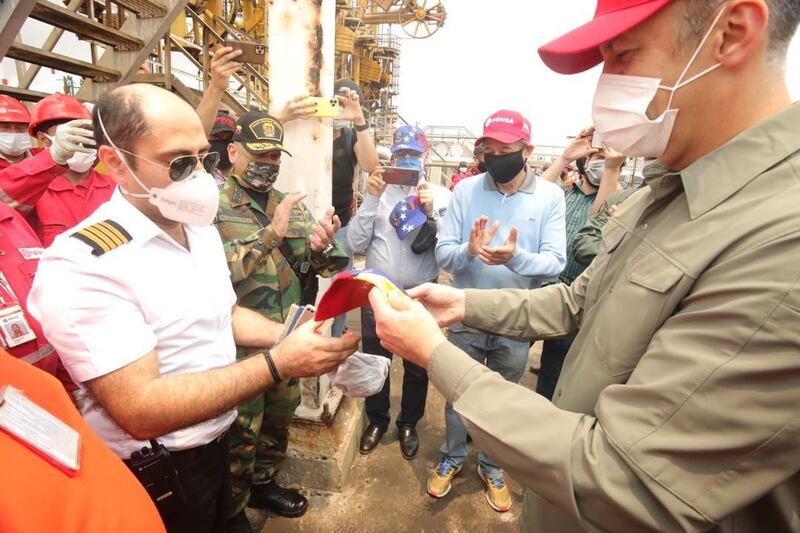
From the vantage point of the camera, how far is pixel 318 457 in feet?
9.32

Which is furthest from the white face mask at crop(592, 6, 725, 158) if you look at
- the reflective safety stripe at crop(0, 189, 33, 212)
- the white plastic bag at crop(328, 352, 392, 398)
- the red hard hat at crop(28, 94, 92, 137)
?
the red hard hat at crop(28, 94, 92, 137)

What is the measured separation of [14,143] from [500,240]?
12.4 feet

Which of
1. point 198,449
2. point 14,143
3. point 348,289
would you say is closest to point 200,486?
point 198,449

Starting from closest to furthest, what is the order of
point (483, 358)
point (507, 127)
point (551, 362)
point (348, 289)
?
point (348, 289)
point (507, 127)
point (483, 358)
point (551, 362)

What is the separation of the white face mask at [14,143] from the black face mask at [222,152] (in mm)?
1392

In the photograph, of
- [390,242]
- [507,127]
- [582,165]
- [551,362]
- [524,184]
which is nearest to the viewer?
A: [507,127]

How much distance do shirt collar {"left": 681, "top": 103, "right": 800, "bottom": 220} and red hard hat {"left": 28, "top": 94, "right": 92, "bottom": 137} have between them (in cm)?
376

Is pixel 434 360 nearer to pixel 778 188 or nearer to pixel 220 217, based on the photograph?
pixel 778 188

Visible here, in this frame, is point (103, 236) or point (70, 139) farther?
point (70, 139)

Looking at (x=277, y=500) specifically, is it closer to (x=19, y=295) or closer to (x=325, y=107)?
(x=19, y=295)

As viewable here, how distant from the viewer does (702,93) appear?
38.0 inches

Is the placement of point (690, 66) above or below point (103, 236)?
above

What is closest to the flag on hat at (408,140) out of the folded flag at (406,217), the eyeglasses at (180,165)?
the folded flag at (406,217)

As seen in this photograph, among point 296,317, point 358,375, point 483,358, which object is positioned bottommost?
point 483,358
